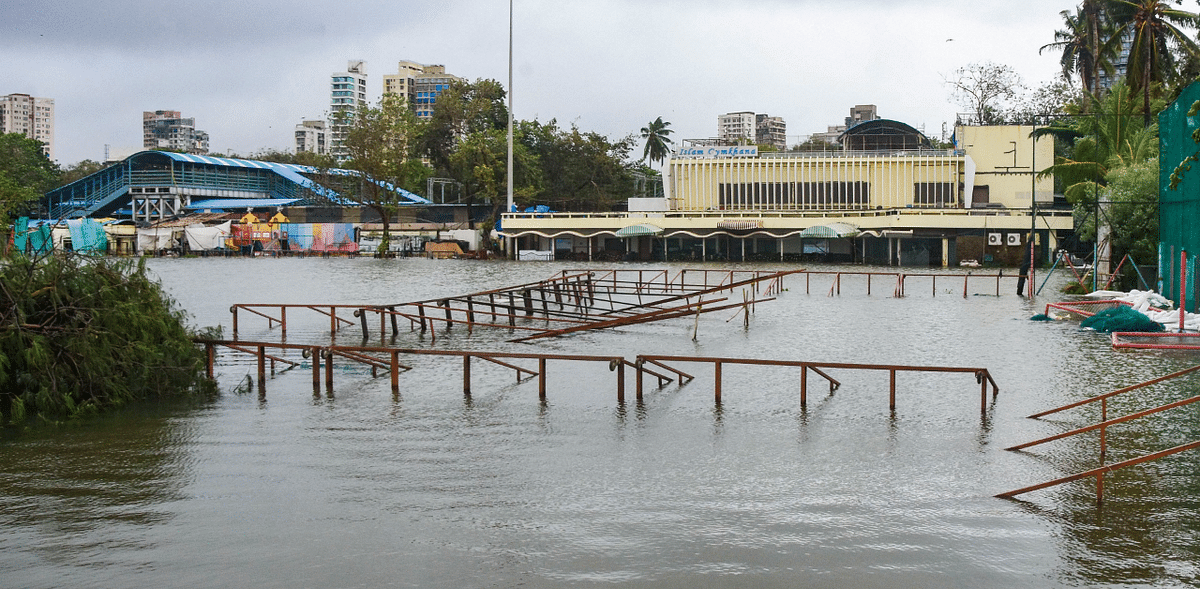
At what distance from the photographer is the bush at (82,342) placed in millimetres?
15945

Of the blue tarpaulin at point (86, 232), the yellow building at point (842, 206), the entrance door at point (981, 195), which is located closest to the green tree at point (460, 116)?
the yellow building at point (842, 206)

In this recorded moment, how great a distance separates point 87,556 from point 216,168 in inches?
3807

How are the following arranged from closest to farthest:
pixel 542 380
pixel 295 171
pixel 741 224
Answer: pixel 542 380, pixel 741 224, pixel 295 171

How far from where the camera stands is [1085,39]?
2771 inches

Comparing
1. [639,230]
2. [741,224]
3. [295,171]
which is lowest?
[639,230]

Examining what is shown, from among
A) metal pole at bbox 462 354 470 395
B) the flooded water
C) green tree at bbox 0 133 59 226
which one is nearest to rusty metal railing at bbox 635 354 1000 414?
the flooded water

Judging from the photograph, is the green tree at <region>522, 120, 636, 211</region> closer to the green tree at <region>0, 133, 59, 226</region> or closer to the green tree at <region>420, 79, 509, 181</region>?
the green tree at <region>420, 79, 509, 181</region>

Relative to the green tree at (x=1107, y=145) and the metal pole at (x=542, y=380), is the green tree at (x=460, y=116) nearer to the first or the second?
the green tree at (x=1107, y=145)

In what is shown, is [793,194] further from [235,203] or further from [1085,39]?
[235,203]

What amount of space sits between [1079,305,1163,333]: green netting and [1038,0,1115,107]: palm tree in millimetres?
42172

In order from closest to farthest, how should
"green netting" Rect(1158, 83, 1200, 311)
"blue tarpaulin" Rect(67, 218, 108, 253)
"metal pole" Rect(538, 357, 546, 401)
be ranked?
"metal pole" Rect(538, 357, 546, 401) → "green netting" Rect(1158, 83, 1200, 311) → "blue tarpaulin" Rect(67, 218, 108, 253)

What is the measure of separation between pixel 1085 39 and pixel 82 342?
6966 centimetres

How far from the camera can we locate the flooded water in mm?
9617

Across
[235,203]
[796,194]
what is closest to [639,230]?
[796,194]
